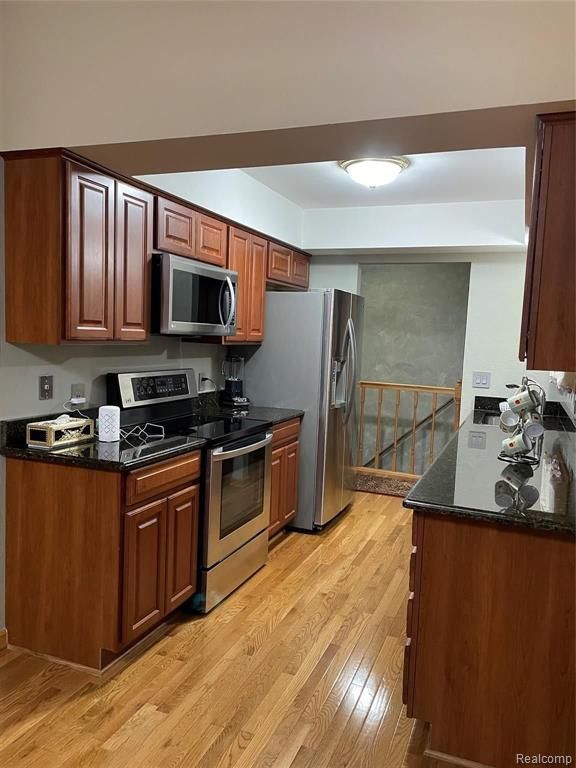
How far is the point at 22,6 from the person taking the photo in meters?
2.25

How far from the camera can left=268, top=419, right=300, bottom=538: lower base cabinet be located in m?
3.76

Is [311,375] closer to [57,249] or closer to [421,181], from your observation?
[421,181]

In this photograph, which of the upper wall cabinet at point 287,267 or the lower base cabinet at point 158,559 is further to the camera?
the upper wall cabinet at point 287,267

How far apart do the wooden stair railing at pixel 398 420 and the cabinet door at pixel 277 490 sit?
5.68ft

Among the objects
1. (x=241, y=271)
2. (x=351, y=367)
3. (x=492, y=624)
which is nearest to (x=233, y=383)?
(x=241, y=271)

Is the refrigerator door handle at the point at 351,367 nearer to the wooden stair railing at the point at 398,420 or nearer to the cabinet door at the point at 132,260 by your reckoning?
the wooden stair railing at the point at 398,420

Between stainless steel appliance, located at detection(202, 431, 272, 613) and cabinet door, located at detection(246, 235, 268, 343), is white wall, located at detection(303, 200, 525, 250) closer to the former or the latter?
cabinet door, located at detection(246, 235, 268, 343)

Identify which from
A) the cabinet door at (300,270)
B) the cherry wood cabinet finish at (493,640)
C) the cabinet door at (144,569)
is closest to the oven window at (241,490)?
the cabinet door at (144,569)

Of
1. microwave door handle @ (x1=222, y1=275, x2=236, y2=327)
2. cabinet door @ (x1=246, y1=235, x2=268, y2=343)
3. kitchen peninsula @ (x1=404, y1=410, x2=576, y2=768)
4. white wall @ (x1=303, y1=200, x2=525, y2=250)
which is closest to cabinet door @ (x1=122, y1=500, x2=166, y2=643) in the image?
kitchen peninsula @ (x1=404, y1=410, x2=576, y2=768)

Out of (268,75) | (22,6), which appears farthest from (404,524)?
(22,6)

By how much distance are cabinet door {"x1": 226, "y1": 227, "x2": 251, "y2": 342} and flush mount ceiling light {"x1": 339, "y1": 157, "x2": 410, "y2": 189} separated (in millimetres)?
784

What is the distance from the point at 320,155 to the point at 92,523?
171 centimetres

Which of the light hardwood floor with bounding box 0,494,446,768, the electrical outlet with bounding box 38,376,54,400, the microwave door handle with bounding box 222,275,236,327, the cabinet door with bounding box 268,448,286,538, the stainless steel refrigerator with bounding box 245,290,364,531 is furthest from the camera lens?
the stainless steel refrigerator with bounding box 245,290,364,531

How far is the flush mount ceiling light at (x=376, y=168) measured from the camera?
127 inches
